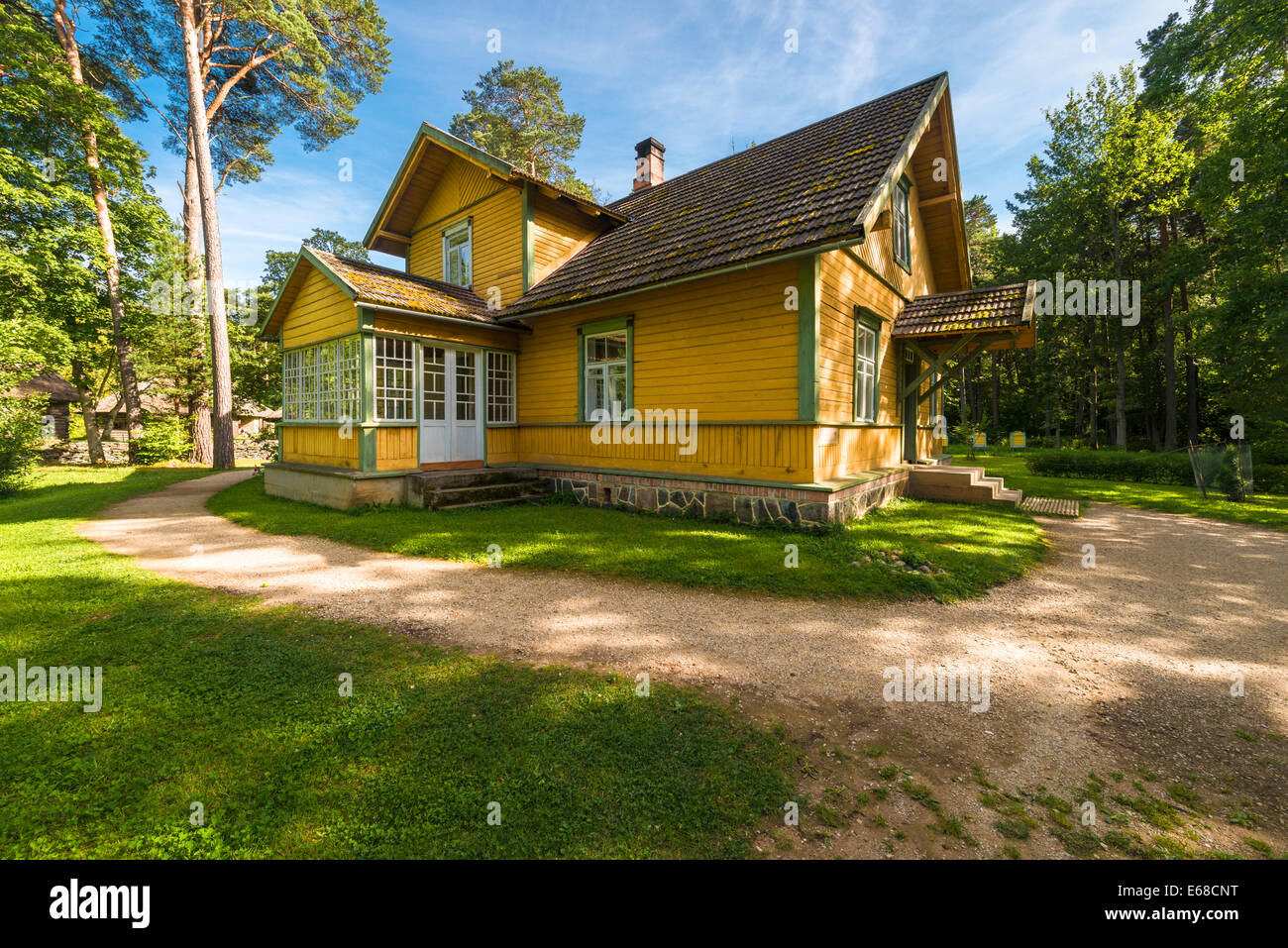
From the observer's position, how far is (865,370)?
1048cm

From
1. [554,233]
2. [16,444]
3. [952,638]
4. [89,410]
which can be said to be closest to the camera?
[952,638]

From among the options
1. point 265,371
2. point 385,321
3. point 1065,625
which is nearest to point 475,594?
point 1065,625

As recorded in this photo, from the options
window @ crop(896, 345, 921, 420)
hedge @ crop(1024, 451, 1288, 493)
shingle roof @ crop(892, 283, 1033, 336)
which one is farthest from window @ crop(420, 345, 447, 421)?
hedge @ crop(1024, 451, 1288, 493)

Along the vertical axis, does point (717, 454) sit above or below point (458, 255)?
below

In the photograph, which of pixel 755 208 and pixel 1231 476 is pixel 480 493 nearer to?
pixel 755 208

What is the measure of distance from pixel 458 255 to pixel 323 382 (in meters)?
5.61

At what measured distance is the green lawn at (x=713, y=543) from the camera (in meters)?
6.05

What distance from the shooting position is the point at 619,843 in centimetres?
214

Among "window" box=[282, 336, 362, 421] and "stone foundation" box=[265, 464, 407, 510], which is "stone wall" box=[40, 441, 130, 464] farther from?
"stone foundation" box=[265, 464, 407, 510]

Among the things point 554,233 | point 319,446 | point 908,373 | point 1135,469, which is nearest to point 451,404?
point 319,446

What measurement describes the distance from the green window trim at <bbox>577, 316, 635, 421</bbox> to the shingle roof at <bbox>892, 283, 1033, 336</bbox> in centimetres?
611

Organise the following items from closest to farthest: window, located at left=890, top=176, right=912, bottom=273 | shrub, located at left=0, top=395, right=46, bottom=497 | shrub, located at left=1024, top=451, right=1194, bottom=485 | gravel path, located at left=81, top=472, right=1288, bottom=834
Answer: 1. gravel path, located at left=81, top=472, right=1288, bottom=834
2. window, located at left=890, top=176, right=912, bottom=273
3. shrub, located at left=0, top=395, right=46, bottom=497
4. shrub, located at left=1024, top=451, right=1194, bottom=485

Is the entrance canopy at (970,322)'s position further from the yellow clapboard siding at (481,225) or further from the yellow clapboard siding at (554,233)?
the yellow clapboard siding at (481,225)

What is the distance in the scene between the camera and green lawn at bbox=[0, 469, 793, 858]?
2.16 meters
